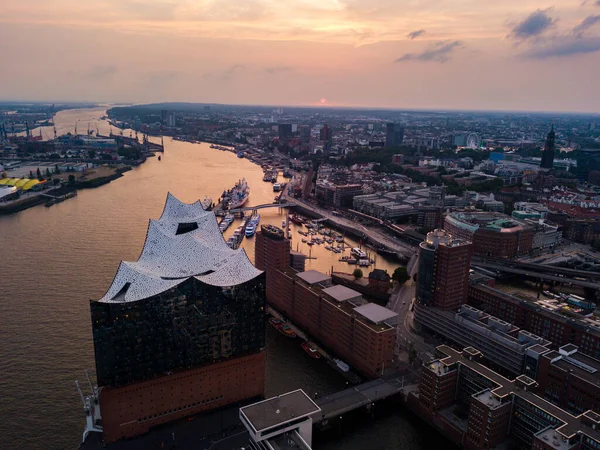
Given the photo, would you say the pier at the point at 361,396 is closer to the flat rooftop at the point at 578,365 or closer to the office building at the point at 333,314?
the office building at the point at 333,314

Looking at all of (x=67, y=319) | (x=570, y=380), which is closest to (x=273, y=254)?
(x=67, y=319)

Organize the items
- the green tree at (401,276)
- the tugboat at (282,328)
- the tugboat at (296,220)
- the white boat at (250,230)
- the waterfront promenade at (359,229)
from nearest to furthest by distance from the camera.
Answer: the tugboat at (282,328)
the green tree at (401,276)
the waterfront promenade at (359,229)
the white boat at (250,230)
the tugboat at (296,220)

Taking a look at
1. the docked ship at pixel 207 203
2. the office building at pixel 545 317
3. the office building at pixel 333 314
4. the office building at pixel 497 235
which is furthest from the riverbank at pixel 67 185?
the office building at pixel 545 317

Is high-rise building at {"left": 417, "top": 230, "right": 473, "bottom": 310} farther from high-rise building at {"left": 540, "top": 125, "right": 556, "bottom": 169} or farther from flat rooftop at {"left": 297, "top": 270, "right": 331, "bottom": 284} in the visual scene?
high-rise building at {"left": 540, "top": 125, "right": 556, "bottom": 169}

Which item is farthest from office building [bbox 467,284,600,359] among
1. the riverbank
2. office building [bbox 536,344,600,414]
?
the riverbank

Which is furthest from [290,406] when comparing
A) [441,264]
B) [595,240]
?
[595,240]

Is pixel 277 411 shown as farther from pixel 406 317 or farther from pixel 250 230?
pixel 250 230
